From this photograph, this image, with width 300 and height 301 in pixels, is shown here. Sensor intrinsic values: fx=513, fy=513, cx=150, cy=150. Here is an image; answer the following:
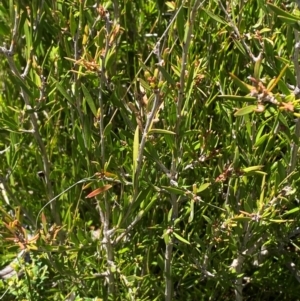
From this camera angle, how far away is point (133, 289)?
1186 millimetres

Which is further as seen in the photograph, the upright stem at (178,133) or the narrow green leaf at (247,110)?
the upright stem at (178,133)

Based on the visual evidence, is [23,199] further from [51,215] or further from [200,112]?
[200,112]

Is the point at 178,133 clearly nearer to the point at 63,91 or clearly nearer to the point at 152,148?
the point at 152,148

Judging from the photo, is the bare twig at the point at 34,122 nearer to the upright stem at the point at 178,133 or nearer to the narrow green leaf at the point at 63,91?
the narrow green leaf at the point at 63,91

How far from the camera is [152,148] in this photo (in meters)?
0.91

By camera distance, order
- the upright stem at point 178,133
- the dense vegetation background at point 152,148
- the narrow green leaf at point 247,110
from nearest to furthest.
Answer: the narrow green leaf at point 247,110 < the upright stem at point 178,133 < the dense vegetation background at point 152,148

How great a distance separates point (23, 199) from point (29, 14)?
22.3 inches

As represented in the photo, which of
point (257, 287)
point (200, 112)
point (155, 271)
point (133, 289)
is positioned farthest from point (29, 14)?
point (257, 287)

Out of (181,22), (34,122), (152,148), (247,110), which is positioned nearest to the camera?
(247,110)

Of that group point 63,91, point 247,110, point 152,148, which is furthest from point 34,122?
point 247,110

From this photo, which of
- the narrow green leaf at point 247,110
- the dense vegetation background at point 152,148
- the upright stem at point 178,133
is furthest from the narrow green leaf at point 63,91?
the narrow green leaf at point 247,110

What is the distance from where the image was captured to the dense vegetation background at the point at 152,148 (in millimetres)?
902

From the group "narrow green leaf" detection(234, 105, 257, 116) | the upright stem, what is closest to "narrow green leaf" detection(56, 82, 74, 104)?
the upright stem

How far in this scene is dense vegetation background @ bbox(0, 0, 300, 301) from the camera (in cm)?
90
